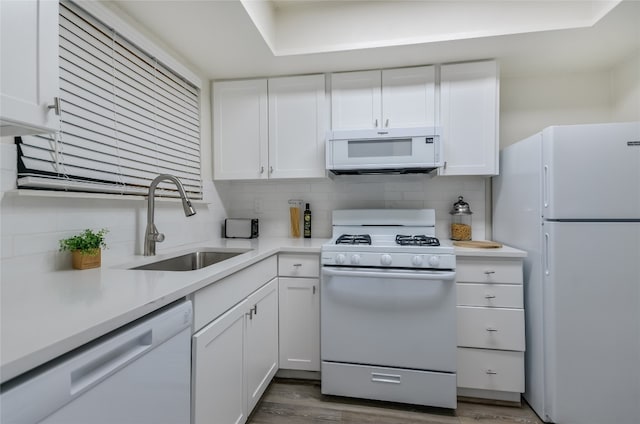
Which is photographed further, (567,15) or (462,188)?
(462,188)

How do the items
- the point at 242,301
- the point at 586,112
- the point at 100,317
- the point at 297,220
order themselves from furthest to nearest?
the point at 297,220 < the point at 586,112 < the point at 242,301 < the point at 100,317

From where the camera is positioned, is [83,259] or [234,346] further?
[234,346]

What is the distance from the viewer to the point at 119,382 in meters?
0.79

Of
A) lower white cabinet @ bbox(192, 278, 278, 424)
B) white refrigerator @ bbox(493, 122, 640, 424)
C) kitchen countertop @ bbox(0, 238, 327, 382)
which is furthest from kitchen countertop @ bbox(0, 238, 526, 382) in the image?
white refrigerator @ bbox(493, 122, 640, 424)

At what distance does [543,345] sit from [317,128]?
1946 millimetres

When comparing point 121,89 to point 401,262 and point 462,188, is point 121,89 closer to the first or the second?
point 401,262

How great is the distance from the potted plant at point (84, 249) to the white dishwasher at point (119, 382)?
1.88 feet

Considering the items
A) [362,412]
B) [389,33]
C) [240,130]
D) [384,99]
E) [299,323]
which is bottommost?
[362,412]

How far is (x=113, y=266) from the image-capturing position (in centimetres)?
141

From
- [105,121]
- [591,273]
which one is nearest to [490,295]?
[591,273]

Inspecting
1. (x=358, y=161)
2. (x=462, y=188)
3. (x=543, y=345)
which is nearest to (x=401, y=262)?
(x=358, y=161)

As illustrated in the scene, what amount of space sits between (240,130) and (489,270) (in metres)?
2.00

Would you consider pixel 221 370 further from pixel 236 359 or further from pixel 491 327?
pixel 491 327

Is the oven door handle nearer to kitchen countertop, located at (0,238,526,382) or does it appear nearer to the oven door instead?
the oven door
